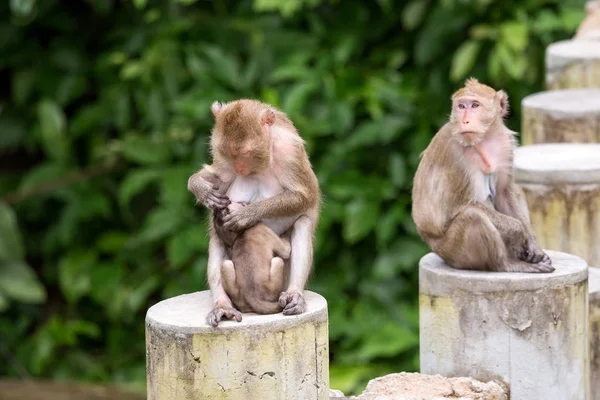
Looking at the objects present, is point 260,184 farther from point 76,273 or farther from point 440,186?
point 76,273

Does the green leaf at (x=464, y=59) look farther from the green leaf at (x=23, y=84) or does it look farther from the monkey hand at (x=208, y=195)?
the monkey hand at (x=208, y=195)

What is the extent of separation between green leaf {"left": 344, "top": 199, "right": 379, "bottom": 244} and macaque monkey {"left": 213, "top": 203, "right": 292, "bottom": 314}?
167 inches

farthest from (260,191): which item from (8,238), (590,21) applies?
(8,238)

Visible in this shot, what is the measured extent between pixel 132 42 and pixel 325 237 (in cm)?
233

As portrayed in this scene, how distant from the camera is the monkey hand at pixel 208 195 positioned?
4379 millimetres

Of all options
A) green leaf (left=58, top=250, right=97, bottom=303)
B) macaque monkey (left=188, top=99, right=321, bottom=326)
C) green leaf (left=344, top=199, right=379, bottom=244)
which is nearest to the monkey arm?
macaque monkey (left=188, top=99, right=321, bottom=326)

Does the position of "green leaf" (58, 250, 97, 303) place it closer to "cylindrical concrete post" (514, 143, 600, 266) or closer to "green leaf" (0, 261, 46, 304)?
"green leaf" (0, 261, 46, 304)

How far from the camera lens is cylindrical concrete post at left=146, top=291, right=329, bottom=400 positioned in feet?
13.5

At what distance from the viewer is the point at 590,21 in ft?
30.2

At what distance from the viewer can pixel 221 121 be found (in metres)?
4.30

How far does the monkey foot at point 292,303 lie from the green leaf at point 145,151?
5108mm

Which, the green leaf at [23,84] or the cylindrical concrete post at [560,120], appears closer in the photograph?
the cylindrical concrete post at [560,120]

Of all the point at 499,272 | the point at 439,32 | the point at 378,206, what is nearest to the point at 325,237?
the point at 378,206

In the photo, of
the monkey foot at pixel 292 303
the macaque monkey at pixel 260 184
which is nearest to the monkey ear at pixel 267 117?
the macaque monkey at pixel 260 184
